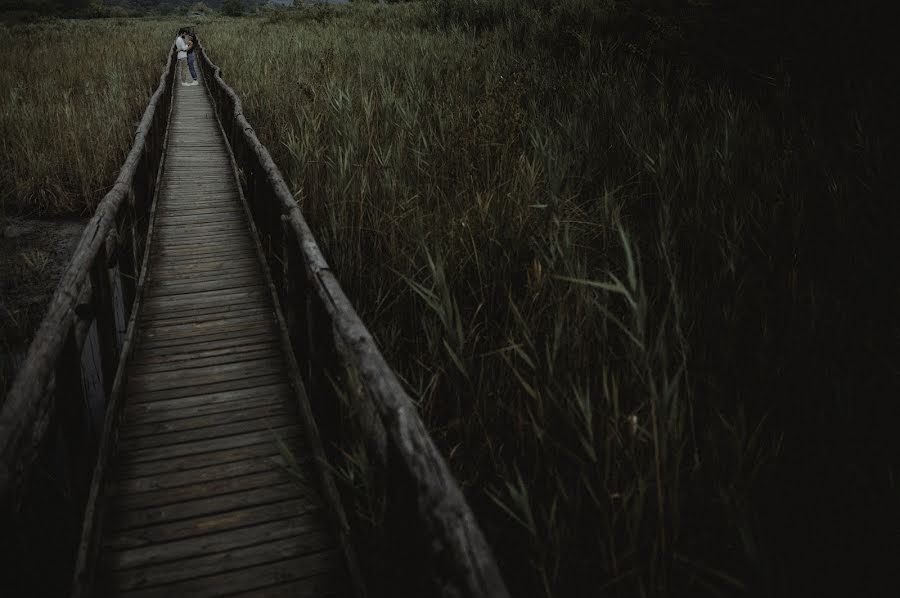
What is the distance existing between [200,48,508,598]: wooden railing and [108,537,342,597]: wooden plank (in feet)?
0.50

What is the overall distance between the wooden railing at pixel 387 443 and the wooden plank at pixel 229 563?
15 centimetres

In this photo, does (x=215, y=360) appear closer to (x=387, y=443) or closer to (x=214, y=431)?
(x=214, y=431)

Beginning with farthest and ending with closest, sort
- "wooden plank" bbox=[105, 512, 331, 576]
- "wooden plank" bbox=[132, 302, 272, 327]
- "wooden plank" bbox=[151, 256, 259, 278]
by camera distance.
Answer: "wooden plank" bbox=[151, 256, 259, 278]
"wooden plank" bbox=[132, 302, 272, 327]
"wooden plank" bbox=[105, 512, 331, 576]

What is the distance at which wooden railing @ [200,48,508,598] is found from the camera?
1.09m

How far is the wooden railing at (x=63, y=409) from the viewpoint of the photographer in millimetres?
1377

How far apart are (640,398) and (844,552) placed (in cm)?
61

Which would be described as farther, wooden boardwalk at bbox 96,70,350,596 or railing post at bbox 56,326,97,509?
railing post at bbox 56,326,97,509

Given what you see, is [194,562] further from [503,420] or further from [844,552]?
[844,552]

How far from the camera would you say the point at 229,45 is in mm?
13945

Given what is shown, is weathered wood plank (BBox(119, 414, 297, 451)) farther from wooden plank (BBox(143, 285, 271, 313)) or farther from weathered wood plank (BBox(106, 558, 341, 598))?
wooden plank (BBox(143, 285, 271, 313))

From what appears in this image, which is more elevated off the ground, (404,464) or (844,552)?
(404,464)

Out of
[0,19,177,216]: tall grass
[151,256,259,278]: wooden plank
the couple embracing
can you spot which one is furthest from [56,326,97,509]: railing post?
the couple embracing

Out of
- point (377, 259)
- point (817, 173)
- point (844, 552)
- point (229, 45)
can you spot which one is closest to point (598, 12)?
point (817, 173)

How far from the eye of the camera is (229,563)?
1.91 m
